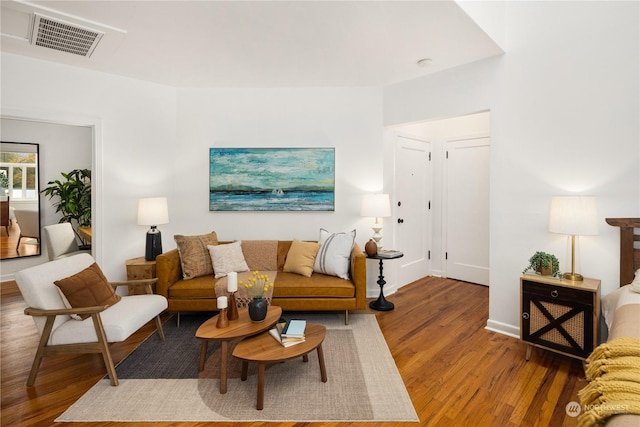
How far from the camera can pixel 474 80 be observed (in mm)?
3242

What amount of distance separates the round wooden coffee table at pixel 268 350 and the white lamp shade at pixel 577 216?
1975 mm

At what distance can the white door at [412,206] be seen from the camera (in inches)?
174

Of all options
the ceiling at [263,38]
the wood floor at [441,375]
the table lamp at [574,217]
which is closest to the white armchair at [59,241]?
the wood floor at [441,375]

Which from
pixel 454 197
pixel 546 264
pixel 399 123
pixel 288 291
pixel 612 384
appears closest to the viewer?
pixel 612 384

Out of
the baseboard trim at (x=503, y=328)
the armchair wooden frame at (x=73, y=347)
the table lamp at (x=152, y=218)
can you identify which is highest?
the table lamp at (x=152, y=218)

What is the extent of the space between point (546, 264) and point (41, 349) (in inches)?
151

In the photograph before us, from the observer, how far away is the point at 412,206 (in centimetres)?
465

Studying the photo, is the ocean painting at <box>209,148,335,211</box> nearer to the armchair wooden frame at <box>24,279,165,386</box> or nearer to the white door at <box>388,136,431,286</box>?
the white door at <box>388,136,431,286</box>

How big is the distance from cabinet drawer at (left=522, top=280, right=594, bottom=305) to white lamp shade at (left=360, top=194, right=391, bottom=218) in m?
1.53

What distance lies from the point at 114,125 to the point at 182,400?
122 inches

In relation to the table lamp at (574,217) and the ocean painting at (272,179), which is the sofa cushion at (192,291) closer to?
the ocean painting at (272,179)

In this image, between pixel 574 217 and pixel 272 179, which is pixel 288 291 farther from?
pixel 574 217

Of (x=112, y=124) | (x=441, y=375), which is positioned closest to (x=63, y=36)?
(x=112, y=124)

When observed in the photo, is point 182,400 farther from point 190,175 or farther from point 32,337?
point 190,175
